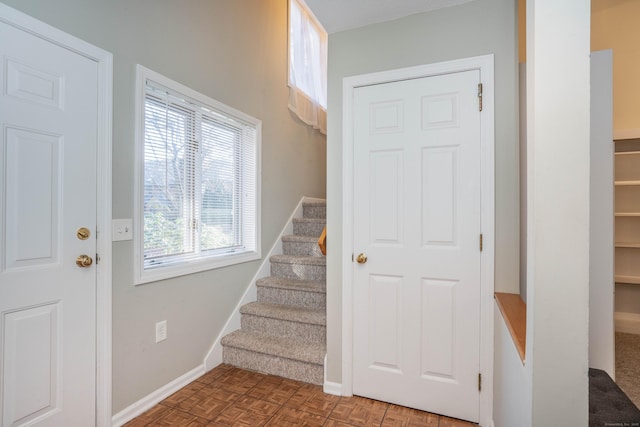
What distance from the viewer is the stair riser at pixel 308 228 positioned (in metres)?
3.38

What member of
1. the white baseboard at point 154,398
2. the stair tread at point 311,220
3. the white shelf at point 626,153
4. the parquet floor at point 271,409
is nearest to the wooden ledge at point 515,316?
the parquet floor at point 271,409

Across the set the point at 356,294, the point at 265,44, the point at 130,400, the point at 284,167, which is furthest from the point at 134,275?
the point at 265,44

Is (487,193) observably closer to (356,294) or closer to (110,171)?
(356,294)

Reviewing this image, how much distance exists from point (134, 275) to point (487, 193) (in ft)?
6.81

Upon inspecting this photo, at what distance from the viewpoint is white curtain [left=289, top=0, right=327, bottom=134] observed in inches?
138

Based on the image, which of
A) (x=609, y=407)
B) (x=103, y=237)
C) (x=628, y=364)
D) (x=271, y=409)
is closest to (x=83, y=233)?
(x=103, y=237)

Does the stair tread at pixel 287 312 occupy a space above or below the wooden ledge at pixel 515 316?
below

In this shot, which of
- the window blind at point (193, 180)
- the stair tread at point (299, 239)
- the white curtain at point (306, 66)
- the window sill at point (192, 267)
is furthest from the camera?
the white curtain at point (306, 66)

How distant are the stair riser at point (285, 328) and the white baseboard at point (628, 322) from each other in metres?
2.94

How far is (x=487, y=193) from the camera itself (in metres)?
1.74

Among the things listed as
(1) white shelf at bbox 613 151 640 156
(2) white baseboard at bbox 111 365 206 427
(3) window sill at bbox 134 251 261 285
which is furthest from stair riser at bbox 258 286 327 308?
(1) white shelf at bbox 613 151 640 156

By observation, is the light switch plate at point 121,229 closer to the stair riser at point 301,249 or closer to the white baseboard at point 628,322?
the stair riser at point 301,249

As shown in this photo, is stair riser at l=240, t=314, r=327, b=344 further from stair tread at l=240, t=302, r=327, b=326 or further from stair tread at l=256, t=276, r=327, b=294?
stair tread at l=256, t=276, r=327, b=294

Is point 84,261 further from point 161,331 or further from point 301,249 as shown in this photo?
point 301,249
